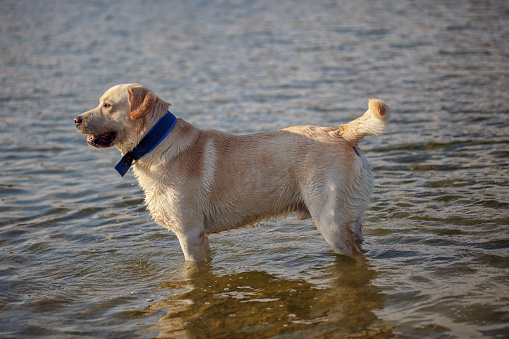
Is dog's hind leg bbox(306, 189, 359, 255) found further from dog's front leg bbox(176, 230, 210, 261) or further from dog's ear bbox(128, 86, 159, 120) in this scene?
dog's ear bbox(128, 86, 159, 120)

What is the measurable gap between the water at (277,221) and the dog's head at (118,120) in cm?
153

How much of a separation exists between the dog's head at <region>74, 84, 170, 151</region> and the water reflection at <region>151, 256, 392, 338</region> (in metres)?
1.58

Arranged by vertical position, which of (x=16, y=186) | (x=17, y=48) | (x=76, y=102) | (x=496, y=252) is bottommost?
(x=496, y=252)

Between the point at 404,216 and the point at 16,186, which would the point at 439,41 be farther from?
the point at 16,186

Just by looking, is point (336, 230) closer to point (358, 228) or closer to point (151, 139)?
point (358, 228)

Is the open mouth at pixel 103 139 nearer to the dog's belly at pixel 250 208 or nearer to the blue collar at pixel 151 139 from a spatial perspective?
the blue collar at pixel 151 139

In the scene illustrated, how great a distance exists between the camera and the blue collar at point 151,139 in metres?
5.54

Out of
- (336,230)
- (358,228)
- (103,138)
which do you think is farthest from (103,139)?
(358,228)

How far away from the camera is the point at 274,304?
5094mm

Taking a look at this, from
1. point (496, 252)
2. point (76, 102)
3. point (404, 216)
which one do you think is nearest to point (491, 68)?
point (404, 216)

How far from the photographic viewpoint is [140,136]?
5.57 metres

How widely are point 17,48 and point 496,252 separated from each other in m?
19.3

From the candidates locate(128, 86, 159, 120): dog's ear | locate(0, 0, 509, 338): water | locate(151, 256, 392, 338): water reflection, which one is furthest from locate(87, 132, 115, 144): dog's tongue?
locate(151, 256, 392, 338): water reflection

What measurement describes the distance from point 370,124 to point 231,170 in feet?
4.90
